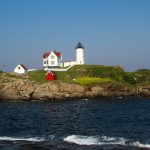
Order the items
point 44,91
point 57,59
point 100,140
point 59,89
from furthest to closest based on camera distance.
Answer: point 57,59 → point 59,89 → point 44,91 → point 100,140

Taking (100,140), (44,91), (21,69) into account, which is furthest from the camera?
(21,69)

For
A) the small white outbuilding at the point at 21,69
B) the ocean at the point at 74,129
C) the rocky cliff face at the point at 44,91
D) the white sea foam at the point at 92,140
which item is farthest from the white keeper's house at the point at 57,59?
the white sea foam at the point at 92,140

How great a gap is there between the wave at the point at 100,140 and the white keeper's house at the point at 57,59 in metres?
76.9

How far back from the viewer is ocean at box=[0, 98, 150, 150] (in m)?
32.5

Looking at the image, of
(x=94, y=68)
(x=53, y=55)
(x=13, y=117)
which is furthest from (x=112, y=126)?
(x=53, y=55)

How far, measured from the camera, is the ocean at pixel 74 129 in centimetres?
3253

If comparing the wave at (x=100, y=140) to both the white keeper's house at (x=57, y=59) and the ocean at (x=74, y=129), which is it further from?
the white keeper's house at (x=57, y=59)

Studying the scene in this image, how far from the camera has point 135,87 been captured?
9494 centimetres

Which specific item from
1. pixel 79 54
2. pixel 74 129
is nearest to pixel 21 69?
pixel 79 54

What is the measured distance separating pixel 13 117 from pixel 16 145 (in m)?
24.6

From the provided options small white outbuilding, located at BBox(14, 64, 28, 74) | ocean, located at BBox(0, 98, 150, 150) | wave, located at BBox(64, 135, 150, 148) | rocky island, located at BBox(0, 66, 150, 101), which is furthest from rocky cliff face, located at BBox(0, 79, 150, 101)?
wave, located at BBox(64, 135, 150, 148)

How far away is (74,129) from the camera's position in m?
43.2

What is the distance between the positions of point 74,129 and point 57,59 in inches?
2867

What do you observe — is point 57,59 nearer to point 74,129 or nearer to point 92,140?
point 74,129
